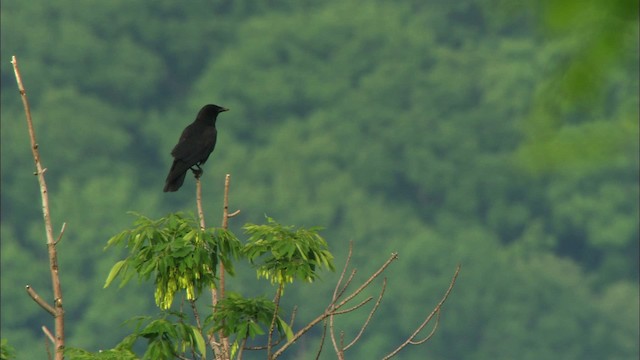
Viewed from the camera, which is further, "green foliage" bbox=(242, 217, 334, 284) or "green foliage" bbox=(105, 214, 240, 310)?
"green foliage" bbox=(242, 217, 334, 284)

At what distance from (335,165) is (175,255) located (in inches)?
2027

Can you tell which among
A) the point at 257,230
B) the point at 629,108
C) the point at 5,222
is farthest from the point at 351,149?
the point at 629,108

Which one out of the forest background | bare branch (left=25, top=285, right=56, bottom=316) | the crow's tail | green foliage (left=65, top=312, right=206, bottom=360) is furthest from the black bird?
the forest background

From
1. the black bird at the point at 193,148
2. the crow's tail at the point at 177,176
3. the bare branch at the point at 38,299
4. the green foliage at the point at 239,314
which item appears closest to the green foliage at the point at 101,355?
the green foliage at the point at 239,314

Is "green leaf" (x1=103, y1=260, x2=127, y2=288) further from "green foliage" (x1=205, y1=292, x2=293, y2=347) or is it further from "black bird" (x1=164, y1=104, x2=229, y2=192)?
"black bird" (x1=164, y1=104, x2=229, y2=192)

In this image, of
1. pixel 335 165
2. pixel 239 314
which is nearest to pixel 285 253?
pixel 239 314

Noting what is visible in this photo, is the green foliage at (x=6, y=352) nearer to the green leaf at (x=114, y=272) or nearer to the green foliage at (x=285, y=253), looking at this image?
the green leaf at (x=114, y=272)

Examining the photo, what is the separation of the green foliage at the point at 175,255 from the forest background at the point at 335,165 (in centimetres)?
3973

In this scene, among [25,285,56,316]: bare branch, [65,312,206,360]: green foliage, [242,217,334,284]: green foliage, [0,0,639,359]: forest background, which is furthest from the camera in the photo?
[0,0,639,359]: forest background

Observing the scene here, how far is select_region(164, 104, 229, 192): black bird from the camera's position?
8016 mm

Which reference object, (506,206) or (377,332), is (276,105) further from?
(377,332)

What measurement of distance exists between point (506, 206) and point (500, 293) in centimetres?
652

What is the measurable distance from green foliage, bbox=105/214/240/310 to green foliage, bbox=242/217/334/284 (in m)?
0.08

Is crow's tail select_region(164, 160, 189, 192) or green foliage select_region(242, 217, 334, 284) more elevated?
crow's tail select_region(164, 160, 189, 192)
